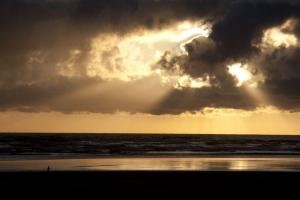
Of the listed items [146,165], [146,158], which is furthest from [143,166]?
[146,158]

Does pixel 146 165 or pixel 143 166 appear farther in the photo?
pixel 146 165

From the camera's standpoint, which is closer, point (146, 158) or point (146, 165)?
point (146, 165)

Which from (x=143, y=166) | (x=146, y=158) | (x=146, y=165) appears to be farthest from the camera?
(x=146, y=158)

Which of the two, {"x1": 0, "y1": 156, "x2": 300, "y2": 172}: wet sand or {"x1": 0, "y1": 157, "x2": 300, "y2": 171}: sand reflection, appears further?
{"x1": 0, "y1": 157, "x2": 300, "y2": 171}: sand reflection

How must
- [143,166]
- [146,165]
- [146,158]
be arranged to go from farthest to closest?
1. [146,158]
2. [146,165]
3. [143,166]

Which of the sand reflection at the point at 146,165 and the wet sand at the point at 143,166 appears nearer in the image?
the wet sand at the point at 143,166

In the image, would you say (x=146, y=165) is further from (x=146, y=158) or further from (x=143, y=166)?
(x=146, y=158)
